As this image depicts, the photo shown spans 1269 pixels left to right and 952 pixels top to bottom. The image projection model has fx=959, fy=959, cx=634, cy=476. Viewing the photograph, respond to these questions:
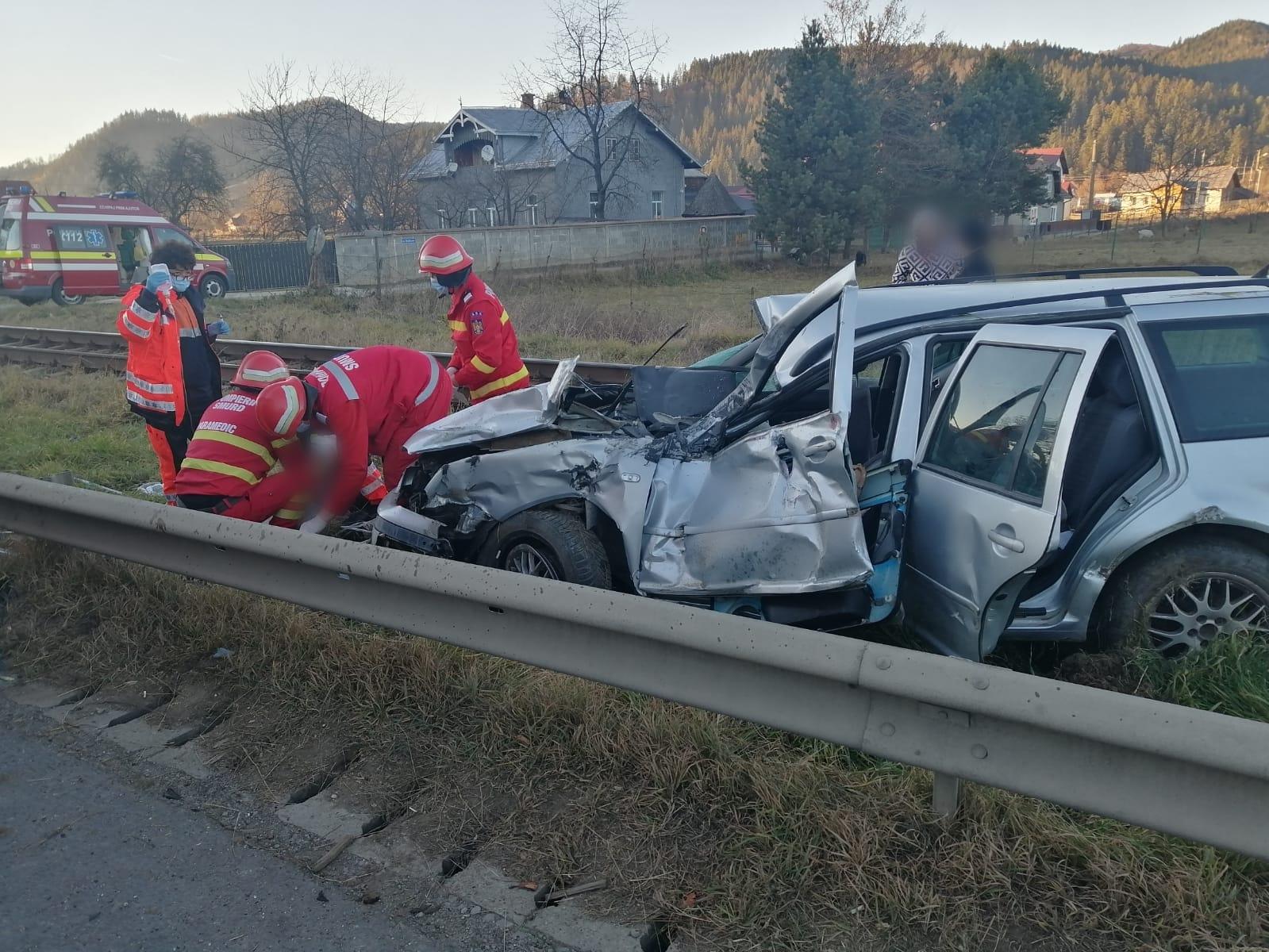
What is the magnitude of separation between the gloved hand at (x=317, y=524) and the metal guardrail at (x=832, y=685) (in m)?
1.46

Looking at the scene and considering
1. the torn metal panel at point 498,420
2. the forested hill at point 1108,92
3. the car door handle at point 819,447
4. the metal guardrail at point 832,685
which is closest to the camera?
the metal guardrail at point 832,685

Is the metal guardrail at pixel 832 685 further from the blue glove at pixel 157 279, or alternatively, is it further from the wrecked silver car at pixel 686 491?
the blue glove at pixel 157 279

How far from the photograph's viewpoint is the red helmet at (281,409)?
4.83m

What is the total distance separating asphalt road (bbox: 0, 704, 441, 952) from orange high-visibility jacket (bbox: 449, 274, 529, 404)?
12.3 feet

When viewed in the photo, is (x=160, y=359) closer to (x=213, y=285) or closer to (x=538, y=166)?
(x=213, y=285)

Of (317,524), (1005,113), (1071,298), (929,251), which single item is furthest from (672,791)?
(1005,113)

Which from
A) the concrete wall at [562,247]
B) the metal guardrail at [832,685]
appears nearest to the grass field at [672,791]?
the metal guardrail at [832,685]

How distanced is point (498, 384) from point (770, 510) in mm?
3360

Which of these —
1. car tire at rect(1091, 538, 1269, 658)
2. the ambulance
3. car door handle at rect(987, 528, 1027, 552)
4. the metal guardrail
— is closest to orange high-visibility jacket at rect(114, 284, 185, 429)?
the metal guardrail

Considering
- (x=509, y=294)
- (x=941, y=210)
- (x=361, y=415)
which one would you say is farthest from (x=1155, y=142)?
(x=361, y=415)

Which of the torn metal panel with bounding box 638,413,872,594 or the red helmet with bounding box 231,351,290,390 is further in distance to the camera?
the red helmet with bounding box 231,351,290,390

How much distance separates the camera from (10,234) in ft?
70.1

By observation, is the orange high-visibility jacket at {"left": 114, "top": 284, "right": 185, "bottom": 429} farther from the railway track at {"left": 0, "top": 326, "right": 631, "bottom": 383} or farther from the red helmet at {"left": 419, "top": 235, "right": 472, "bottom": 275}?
the railway track at {"left": 0, "top": 326, "right": 631, "bottom": 383}

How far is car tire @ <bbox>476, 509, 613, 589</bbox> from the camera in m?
3.96
